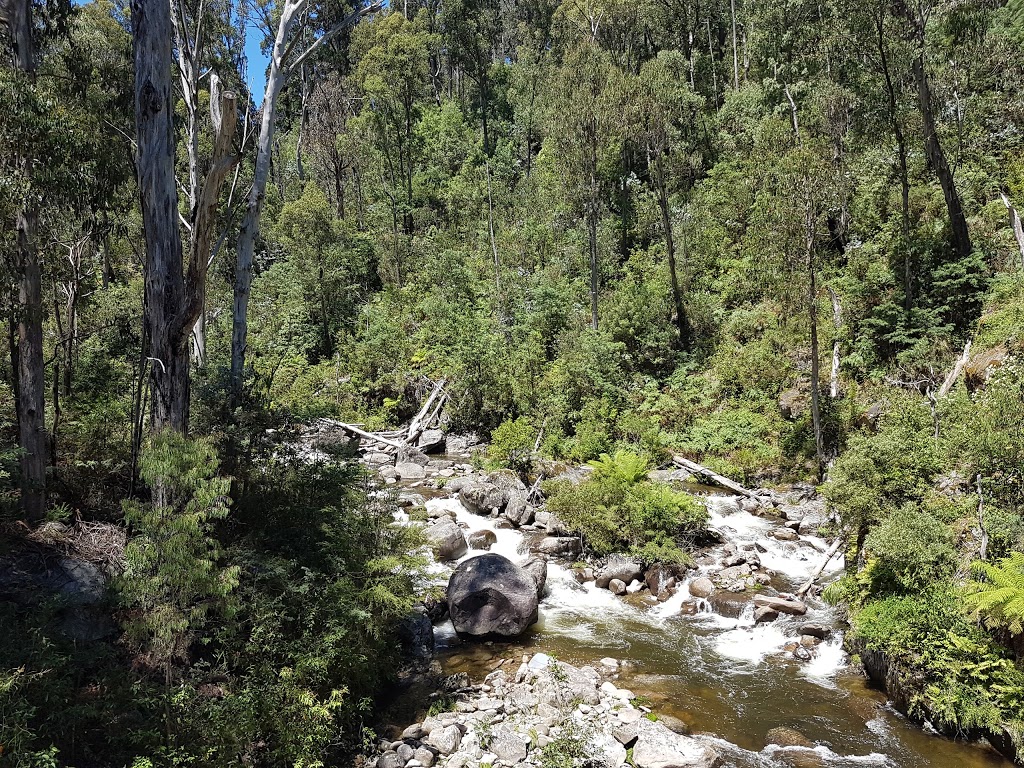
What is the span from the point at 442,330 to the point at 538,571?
15.6 metres

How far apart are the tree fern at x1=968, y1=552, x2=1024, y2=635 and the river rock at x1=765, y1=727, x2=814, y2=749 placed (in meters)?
2.66

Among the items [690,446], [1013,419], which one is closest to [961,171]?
[690,446]

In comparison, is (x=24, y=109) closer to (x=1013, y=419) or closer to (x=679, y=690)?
(x=679, y=690)

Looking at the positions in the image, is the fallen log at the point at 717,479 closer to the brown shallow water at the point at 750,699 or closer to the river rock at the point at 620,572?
the river rock at the point at 620,572

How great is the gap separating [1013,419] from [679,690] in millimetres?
6560

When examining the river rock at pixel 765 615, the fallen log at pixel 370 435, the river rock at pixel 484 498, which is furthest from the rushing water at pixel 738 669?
the fallen log at pixel 370 435

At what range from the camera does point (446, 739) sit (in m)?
7.45

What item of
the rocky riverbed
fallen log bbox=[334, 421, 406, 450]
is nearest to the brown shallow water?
the rocky riverbed

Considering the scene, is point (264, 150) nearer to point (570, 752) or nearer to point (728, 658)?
point (570, 752)

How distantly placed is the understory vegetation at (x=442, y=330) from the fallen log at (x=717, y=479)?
1.81ft

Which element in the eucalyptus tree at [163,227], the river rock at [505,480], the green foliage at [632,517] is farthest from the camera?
the river rock at [505,480]

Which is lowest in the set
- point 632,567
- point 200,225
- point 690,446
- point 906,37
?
point 632,567

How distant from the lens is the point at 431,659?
32.0ft

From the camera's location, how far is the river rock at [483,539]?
13.9 meters
